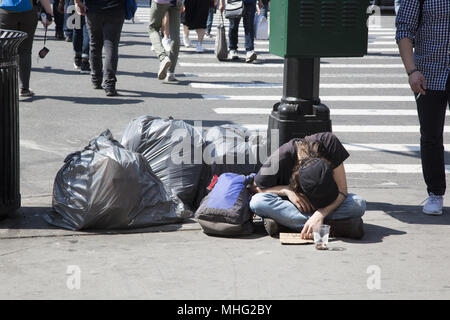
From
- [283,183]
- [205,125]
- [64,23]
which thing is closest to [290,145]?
[283,183]

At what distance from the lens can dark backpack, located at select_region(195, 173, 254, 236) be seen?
5742 mm

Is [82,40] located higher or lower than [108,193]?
higher

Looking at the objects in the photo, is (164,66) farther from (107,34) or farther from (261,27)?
(261,27)

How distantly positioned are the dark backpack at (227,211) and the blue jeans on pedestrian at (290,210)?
10cm

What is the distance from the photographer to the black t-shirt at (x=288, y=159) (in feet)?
18.8

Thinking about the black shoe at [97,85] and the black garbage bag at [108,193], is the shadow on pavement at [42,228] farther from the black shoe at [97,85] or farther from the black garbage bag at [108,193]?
the black shoe at [97,85]

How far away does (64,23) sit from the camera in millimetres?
16844

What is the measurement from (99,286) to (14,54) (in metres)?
2.12

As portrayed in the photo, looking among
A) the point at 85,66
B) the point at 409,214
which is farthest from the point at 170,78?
the point at 409,214

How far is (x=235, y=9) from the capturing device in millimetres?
14141

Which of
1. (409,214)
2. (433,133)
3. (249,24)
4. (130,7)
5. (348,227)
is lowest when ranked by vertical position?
(409,214)

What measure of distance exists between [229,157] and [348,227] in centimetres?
121

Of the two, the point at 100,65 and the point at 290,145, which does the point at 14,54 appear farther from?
the point at 100,65

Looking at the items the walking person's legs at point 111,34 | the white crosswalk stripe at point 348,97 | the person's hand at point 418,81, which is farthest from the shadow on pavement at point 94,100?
the person's hand at point 418,81
